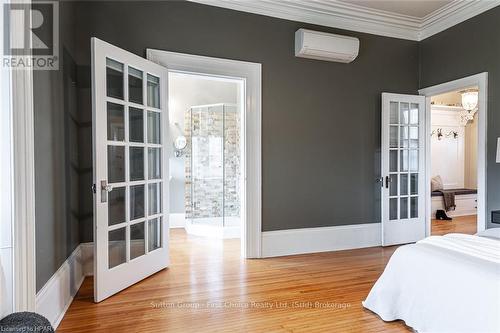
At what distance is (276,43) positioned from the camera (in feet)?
12.8

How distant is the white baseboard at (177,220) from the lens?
18.5 feet

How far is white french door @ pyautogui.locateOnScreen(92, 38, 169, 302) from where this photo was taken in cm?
262

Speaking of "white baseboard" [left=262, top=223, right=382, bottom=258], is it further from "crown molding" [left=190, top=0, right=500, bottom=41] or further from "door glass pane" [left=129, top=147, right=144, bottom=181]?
"crown molding" [left=190, top=0, right=500, bottom=41]

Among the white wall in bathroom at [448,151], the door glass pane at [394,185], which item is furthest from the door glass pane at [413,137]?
the white wall in bathroom at [448,151]

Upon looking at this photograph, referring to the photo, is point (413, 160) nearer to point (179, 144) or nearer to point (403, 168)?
point (403, 168)

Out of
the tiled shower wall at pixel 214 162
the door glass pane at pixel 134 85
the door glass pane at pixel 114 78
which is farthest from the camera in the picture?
the tiled shower wall at pixel 214 162

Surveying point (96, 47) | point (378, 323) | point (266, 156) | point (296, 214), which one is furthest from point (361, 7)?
point (378, 323)

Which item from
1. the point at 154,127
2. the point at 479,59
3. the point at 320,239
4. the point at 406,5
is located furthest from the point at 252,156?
the point at 479,59

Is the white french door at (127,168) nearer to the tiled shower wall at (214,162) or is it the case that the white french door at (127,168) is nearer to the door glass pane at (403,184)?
the tiled shower wall at (214,162)

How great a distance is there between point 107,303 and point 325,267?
7.01 ft

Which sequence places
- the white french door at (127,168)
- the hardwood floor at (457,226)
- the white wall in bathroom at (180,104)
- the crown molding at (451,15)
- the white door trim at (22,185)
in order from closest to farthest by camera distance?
the white door trim at (22,185) → the white french door at (127,168) → the crown molding at (451,15) → the hardwood floor at (457,226) → the white wall in bathroom at (180,104)

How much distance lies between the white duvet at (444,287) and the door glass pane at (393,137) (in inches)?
85.9

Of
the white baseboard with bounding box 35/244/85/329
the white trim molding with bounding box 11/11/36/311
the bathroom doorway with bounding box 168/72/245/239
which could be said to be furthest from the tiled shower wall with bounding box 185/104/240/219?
the white trim molding with bounding box 11/11/36/311

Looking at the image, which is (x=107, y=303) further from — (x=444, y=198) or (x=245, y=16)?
(x=444, y=198)
